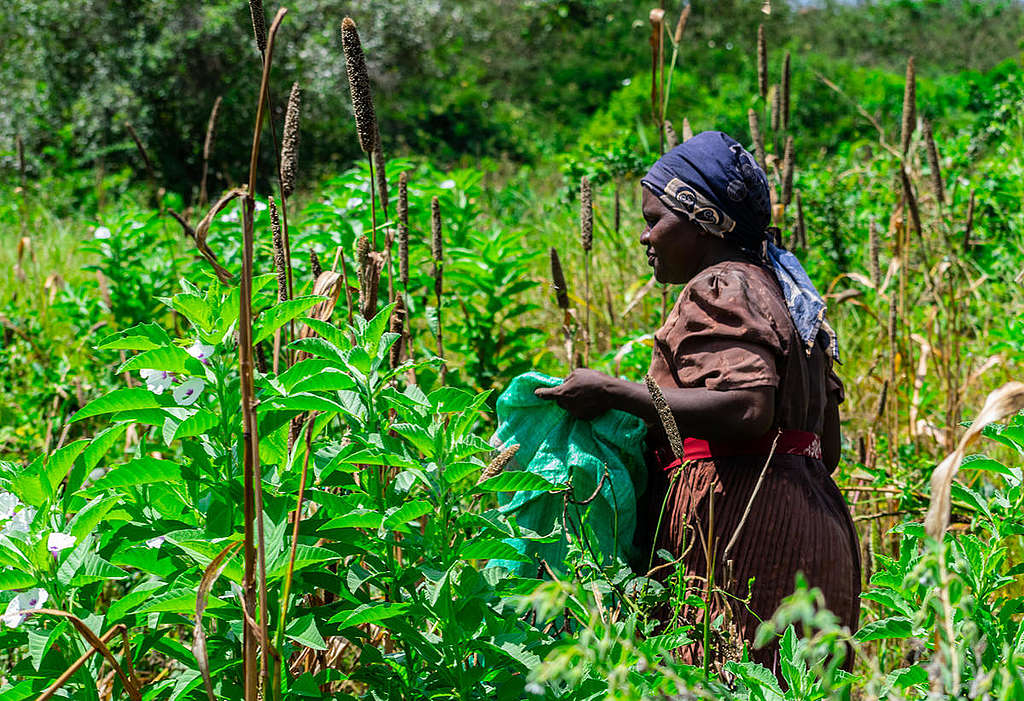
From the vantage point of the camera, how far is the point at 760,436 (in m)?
1.95

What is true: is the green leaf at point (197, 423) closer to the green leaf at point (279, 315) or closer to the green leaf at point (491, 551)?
the green leaf at point (279, 315)

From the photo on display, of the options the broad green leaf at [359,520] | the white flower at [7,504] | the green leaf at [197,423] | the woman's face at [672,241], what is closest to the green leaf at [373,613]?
the broad green leaf at [359,520]

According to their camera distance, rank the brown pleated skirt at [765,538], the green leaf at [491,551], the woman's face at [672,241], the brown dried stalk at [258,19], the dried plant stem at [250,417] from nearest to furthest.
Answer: the dried plant stem at [250,417] → the green leaf at [491,551] → the brown dried stalk at [258,19] → the brown pleated skirt at [765,538] → the woman's face at [672,241]

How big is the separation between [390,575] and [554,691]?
34 cm

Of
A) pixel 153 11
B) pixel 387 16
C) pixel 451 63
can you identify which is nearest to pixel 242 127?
pixel 153 11

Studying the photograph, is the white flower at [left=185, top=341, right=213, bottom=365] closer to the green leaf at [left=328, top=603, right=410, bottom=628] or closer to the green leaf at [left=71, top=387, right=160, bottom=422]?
the green leaf at [left=71, top=387, right=160, bottom=422]

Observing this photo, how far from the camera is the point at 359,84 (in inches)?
70.4

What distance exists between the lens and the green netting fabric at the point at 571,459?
1.94m

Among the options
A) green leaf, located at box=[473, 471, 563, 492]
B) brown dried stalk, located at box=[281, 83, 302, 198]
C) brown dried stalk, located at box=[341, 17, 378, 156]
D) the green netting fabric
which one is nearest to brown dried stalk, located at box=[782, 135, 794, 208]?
the green netting fabric

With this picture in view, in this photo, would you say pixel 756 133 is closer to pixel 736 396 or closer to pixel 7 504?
pixel 736 396

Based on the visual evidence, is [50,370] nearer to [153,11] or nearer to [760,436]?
[760,436]

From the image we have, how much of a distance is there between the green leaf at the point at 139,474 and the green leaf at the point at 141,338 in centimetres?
18

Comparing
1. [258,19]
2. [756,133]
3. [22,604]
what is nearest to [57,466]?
[22,604]

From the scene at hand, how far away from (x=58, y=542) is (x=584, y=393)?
38.5 inches
